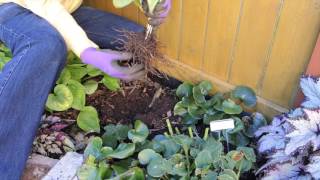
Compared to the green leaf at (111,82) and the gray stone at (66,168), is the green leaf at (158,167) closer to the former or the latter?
the gray stone at (66,168)

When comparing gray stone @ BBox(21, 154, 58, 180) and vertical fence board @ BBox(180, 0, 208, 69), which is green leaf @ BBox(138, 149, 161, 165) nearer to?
gray stone @ BBox(21, 154, 58, 180)

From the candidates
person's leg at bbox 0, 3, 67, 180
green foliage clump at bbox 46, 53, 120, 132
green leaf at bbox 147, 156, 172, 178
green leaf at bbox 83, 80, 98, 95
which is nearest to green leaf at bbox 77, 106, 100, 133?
green foliage clump at bbox 46, 53, 120, 132

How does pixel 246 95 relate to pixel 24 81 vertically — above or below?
below

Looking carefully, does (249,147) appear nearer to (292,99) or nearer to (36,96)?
(292,99)

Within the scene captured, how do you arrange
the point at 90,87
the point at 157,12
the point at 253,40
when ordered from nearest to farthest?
the point at 157,12 → the point at 253,40 → the point at 90,87

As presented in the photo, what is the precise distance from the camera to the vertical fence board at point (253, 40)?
121 cm

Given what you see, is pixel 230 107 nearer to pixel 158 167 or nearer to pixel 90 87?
pixel 158 167

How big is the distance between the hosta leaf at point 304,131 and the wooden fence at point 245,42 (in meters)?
0.22

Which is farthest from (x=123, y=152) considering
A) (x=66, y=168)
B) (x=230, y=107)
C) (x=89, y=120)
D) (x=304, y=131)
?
(x=304, y=131)

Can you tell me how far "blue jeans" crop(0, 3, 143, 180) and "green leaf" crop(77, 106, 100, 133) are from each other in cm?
23

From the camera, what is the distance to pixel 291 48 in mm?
1207

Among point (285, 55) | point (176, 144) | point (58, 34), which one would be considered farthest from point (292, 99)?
point (58, 34)

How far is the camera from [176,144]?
3.95ft

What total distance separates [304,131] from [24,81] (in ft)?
2.57
